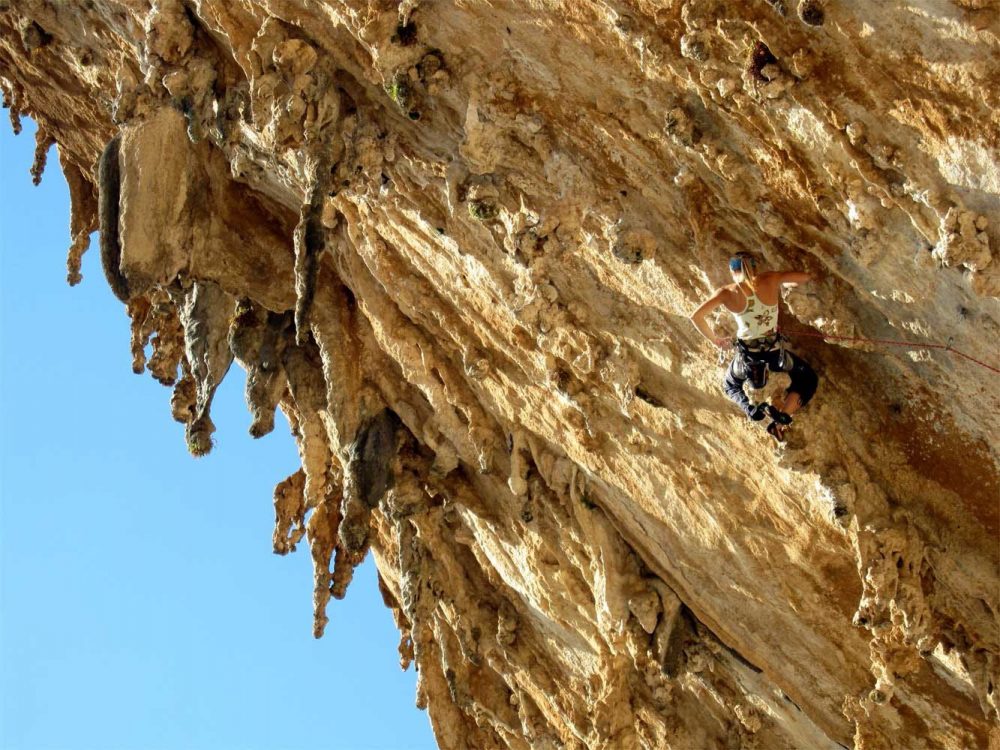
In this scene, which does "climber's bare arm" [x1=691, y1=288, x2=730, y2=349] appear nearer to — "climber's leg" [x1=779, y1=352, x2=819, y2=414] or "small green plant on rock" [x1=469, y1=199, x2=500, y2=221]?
"climber's leg" [x1=779, y1=352, x2=819, y2=414]

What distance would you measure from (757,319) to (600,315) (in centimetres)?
242

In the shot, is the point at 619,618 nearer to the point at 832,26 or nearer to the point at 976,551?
the point at 976,551

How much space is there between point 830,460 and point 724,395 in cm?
126

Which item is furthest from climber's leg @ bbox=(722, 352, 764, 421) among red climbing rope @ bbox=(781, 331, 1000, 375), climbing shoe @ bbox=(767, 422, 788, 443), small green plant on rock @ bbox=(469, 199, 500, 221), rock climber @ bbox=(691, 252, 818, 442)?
small green plant on rock @ bbox=(469, 199, 500, 221)

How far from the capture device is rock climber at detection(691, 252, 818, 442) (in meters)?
9.23

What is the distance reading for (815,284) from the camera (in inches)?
379

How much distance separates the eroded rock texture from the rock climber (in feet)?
0.75

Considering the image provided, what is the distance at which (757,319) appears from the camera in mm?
9320

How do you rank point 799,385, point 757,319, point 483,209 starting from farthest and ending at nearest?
point 483,209, point 799,385, point 757,319

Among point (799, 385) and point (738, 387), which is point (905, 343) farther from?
point (738, 387)

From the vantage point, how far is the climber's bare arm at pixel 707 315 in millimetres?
9531

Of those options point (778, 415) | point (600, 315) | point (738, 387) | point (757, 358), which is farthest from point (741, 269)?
point (600, 315)

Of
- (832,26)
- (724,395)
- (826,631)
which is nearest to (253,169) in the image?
(724,395)

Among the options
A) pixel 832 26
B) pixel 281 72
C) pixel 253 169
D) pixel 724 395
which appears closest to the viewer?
pixel 832 26
